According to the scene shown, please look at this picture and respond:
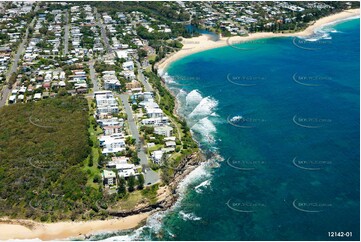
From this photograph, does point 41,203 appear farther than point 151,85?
No

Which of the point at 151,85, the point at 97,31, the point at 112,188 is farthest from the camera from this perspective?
the point at 97,31

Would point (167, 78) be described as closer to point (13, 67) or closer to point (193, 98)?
point (193, 98)

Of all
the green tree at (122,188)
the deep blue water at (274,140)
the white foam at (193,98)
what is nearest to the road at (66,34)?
the deep blue water at (274,140)

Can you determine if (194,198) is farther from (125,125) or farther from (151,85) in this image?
(151,85)

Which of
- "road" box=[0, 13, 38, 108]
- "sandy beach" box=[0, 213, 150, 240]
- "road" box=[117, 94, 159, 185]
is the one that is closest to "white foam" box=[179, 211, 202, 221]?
"sandy beach" box=[0, 213, 150, 240]

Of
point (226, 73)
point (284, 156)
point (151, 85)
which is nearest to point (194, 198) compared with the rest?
point (284, 156)

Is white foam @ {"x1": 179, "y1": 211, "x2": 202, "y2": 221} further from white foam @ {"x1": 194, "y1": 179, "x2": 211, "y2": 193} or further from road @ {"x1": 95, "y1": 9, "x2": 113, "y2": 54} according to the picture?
road @ {"x1": 95, "y1": 9, "x2": 113, "y2": 54}

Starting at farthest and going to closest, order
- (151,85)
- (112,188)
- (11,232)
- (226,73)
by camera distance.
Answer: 1. (226,73)
2. (151,85)
3. (112,188)
4. (11,232)
